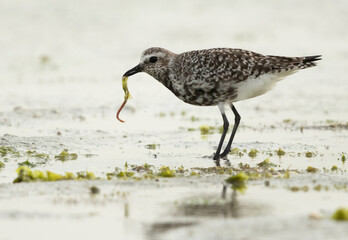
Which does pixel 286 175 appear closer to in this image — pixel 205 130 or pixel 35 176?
pixel 35 176

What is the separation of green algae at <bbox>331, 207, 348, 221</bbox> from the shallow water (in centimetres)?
10

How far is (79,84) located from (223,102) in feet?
24.3

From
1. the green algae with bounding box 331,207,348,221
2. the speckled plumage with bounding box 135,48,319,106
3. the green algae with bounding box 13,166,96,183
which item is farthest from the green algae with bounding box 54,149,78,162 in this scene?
the green algae with bounding box 331,207,348,221

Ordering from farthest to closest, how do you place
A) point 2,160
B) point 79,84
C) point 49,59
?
1. point 49,59
2. point 79,84
3. point 2,160

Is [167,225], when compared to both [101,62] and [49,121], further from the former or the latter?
[101,62]

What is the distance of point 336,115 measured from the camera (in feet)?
44.8

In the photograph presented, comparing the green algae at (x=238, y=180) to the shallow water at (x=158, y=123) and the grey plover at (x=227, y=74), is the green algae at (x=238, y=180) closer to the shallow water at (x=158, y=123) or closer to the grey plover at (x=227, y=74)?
the shallow water at (x=158, y=123)

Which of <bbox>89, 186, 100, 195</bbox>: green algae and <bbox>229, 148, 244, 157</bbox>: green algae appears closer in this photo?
<bbox>89, 186, 100, 195</bbox>: green algae

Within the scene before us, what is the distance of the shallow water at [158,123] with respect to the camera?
6402 millimetres

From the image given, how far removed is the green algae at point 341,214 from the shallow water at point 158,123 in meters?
0.10

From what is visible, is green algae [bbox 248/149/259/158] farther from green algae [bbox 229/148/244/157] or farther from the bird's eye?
the bird's eye

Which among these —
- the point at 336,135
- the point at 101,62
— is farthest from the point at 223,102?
the point at 101,62

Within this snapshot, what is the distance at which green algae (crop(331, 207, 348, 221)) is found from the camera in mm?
6114

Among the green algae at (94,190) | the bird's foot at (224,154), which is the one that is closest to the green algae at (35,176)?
the green algae at (94,190)
